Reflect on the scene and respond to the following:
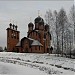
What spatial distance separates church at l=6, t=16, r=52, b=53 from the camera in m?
50.1

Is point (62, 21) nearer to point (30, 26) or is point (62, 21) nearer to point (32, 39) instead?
point (32, 39)

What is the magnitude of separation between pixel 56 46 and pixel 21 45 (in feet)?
35.9

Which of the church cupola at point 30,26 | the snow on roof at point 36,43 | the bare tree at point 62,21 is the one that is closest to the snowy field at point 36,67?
the bare tree at point 62,21

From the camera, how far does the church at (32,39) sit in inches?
1971

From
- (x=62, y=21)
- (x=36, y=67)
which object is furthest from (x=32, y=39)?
(x=36, y=67)

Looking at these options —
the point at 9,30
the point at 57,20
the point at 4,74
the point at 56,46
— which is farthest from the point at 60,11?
→ the point at 4,74

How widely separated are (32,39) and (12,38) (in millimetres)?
6412

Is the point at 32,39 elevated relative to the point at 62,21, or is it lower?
lower

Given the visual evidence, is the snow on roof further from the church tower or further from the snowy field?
the snowy field

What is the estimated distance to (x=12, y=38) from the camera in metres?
55.2

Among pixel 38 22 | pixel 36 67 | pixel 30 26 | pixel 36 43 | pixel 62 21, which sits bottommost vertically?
pixel 36 67

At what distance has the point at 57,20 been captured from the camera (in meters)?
42.2

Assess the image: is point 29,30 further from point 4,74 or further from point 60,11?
point 4,74

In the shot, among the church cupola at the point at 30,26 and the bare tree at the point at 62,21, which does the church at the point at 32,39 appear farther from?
the bare tree at the point at 62,21
